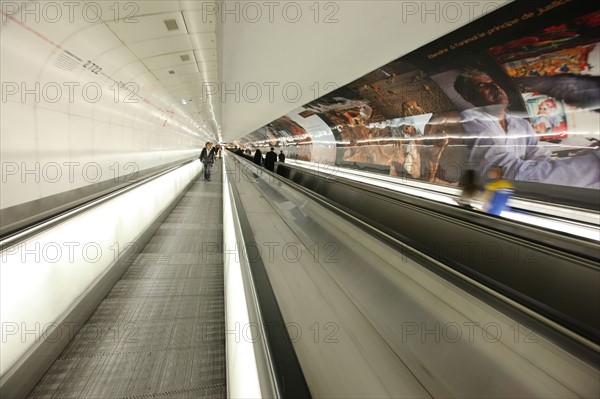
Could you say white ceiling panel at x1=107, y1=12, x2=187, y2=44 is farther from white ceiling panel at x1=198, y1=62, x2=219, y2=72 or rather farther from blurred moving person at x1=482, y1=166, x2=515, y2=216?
blurred moving person at x1=482, y1=166, x2=515, y2=216

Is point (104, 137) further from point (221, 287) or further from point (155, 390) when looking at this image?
point (155, 390)

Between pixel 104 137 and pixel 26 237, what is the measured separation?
3.78m

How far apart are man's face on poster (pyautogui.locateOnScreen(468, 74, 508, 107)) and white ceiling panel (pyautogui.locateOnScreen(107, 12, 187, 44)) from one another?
21.7 feet

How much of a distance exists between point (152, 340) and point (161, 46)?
14.9 feet

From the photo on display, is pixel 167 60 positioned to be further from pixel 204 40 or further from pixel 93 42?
pixel 93 42

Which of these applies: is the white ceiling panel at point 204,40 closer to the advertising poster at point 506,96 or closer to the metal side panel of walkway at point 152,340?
the metal side panel of walkway at point 152,340

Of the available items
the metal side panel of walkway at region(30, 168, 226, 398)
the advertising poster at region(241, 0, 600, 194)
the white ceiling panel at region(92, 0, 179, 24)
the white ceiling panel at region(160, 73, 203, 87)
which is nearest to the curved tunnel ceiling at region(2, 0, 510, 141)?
the white ceiling panel at region(92, 0, 179, 24)

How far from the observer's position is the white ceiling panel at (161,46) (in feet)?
14.4

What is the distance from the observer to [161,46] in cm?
462

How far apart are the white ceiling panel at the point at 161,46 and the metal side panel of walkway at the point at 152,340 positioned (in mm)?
3436

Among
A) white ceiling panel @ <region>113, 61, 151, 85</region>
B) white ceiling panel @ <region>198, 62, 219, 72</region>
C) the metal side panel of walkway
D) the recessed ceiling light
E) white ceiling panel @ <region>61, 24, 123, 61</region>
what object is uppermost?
white ceiling panel @ <region>198, 62, 219, 72</region>

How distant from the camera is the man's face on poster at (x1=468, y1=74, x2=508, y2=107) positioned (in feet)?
21.4

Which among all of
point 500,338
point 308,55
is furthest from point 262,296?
point 308,55

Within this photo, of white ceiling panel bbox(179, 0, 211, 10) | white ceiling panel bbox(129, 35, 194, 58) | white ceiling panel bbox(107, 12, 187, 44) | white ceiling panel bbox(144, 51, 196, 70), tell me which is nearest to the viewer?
white ceiling panel bbox(179, 0, 211, 10)
